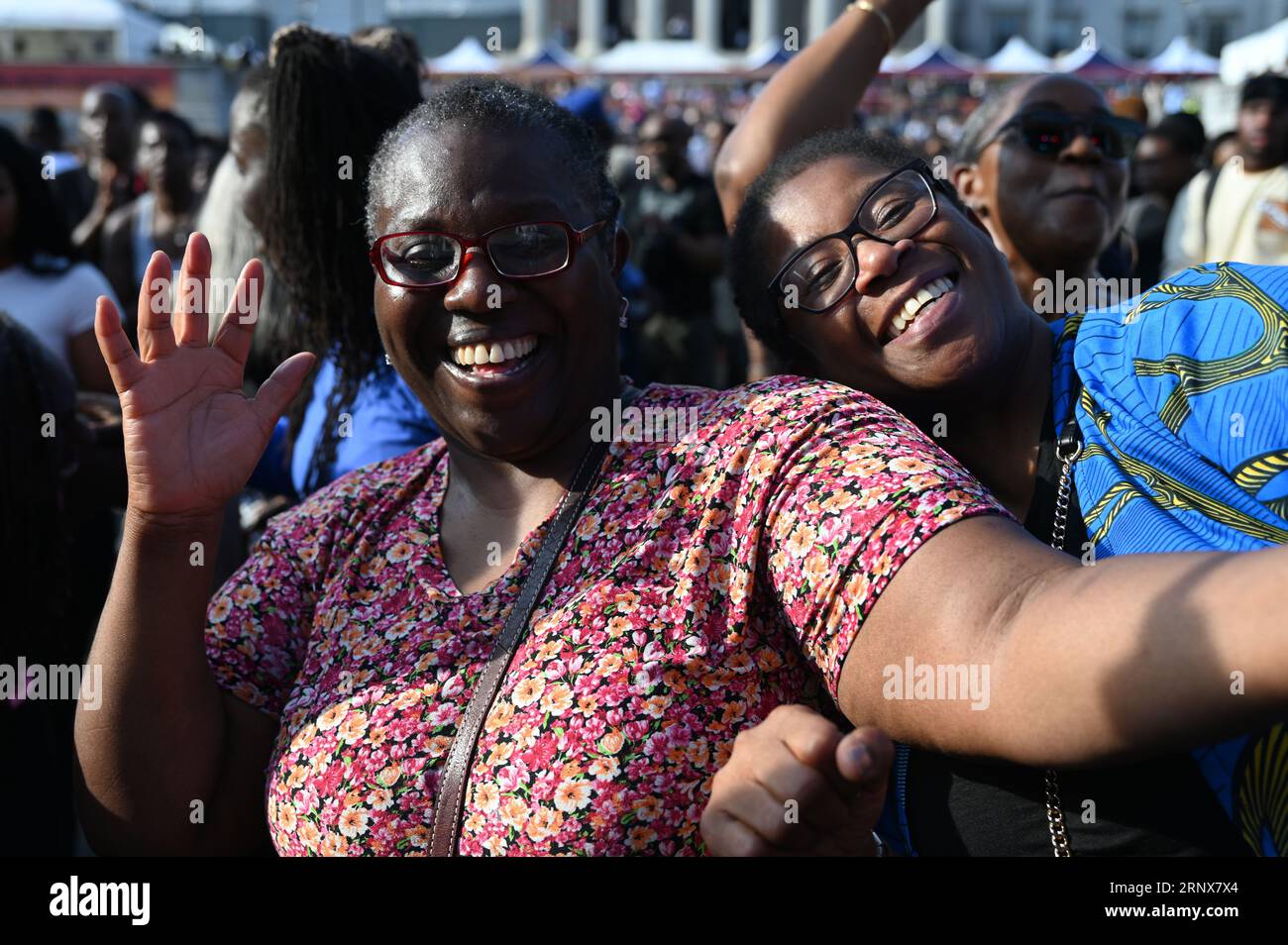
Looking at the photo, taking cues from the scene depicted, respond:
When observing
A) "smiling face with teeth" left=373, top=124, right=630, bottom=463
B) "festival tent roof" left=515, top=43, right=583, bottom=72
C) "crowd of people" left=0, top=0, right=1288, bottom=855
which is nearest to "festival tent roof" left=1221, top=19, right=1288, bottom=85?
"crowd of people" left=0, top=0, right=1288, bottom=855

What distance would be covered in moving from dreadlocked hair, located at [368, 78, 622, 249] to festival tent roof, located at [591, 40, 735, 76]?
126 ft

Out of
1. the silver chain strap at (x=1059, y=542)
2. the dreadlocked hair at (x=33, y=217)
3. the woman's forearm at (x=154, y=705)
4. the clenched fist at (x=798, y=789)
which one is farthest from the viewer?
the dreadlocked hair at (x=33, y=217)

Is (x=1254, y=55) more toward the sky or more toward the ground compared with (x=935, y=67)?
more toward the ground

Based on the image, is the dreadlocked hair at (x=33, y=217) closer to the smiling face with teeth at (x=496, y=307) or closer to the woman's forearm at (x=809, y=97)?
the woman's forearm at (x=809, y=97)

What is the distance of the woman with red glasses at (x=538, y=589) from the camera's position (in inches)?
56.6

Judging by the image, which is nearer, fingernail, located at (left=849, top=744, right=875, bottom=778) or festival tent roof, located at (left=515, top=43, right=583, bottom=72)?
fingernail, located at (left=849, top=744, right=875, bottom=778)

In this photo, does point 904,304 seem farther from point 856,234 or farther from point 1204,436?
point 1204,436

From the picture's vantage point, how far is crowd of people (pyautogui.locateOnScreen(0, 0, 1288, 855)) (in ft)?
4.73

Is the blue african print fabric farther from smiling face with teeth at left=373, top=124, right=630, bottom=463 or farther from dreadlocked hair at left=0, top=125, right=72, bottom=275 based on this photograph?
dreadlocked hair at left=0, top=125, right=72, bottom=275

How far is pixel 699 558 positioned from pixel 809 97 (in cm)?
148

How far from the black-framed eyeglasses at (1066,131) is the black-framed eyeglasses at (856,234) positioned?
1171 mm

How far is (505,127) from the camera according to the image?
206 centimetres

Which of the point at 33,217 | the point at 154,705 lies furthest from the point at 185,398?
the point at 33,217

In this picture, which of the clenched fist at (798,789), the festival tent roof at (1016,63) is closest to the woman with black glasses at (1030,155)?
the clenched fist at (798,789)
